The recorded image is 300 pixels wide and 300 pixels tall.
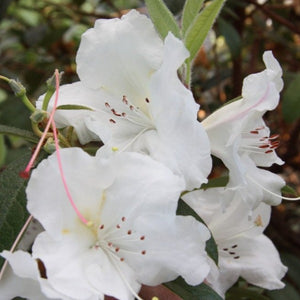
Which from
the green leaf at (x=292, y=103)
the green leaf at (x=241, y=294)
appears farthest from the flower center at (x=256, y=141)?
the green leaf at (x=292, y=103)

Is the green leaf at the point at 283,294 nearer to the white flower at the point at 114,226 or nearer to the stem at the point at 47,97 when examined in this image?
the white flower at the point at 114,226

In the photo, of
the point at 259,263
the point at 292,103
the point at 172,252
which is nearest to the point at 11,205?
the point at 172,252

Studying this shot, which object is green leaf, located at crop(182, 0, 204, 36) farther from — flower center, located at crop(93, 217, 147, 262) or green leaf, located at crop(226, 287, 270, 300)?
green leaf, located at crop(226, 287, 270, 300)

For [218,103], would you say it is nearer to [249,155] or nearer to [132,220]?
[249,155]

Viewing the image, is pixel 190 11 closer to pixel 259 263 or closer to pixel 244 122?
pixel 244 122

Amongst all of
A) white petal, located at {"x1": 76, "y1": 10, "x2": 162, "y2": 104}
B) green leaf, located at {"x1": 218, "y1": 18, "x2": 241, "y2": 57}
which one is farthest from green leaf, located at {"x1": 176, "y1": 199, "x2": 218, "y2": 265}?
green leaf, located at {"x1": 218, "y1": 18, "x2": 241, "y2": 57}

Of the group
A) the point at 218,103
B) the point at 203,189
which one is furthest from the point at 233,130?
the point at 218,103
